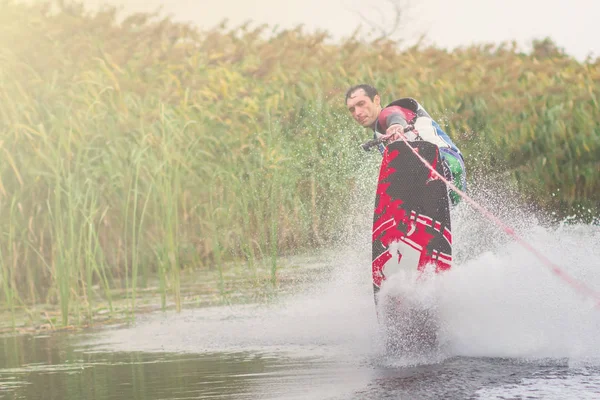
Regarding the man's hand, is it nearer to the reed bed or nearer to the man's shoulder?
the man's shoulder

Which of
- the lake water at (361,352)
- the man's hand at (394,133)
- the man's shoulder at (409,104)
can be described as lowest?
the lake water at (361,352)

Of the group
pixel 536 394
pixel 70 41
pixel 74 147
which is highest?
pixel 70 41

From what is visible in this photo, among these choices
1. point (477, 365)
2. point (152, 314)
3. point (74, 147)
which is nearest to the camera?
point (477, 365)

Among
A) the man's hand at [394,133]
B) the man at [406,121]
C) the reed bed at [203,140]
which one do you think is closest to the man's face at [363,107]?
the man at [406,121]

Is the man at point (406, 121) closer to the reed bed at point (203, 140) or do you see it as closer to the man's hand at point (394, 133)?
the man's hand at point (394, 133)

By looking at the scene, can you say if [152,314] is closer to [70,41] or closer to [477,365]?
[477,365]

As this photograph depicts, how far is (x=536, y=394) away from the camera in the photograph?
18.8ft

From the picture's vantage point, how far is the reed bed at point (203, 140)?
11000 mm

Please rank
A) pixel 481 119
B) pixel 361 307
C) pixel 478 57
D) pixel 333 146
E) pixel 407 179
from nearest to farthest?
pixel 407 179, pixel 361 307, pixel 333 146, pixel 481 119, pixel 478 57

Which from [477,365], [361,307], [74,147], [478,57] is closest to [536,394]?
[477,365]

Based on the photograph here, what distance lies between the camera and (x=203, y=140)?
13820 mm

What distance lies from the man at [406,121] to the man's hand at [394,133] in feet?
0.11

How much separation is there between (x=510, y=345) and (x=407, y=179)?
4.00ft

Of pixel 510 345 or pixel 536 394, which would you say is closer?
pixel 536 394
